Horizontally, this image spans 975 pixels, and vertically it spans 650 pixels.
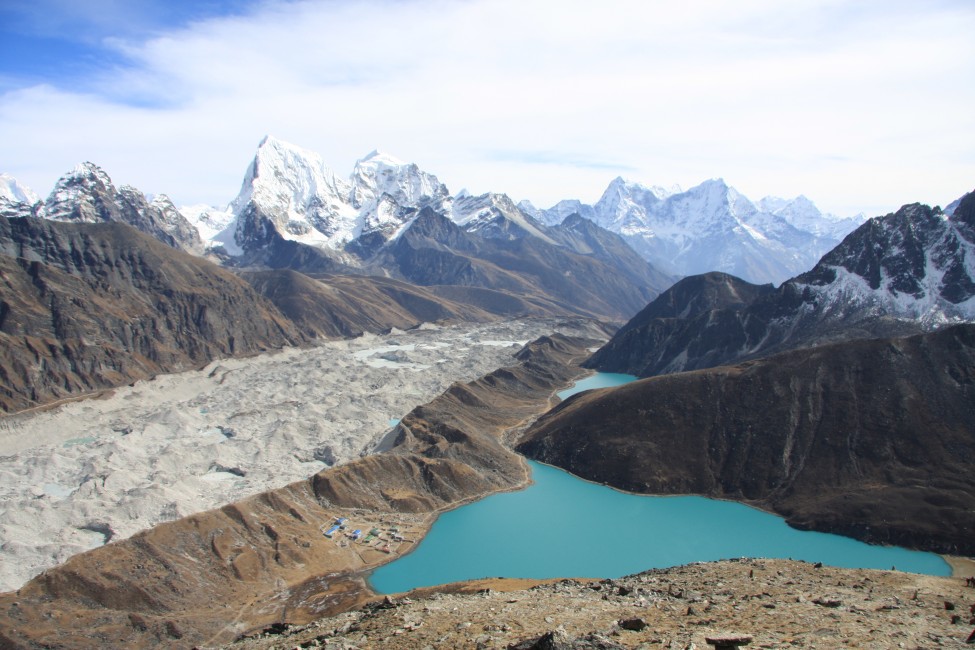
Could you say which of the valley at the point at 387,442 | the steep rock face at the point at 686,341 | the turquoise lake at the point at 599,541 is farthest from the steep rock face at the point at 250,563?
the steep rock face at the point at 686,341

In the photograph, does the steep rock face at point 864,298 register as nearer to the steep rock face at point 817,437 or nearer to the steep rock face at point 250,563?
the steep rock face at point 817,437

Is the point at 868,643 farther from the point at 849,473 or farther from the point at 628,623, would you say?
the point at 849,473

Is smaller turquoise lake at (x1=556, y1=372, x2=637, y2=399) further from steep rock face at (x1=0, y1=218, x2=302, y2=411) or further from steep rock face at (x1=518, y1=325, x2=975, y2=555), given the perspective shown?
steep rock face at (x1=0, y1=218, x2=302, y2=411)

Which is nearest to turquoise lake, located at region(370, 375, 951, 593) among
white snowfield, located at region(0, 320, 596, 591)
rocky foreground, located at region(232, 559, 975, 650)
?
rocky foreground, located at region(232, 559, 975, 650)

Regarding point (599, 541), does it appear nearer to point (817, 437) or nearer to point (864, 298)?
point (817, 437)

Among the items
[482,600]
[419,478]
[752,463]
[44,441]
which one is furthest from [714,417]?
[44,441]
